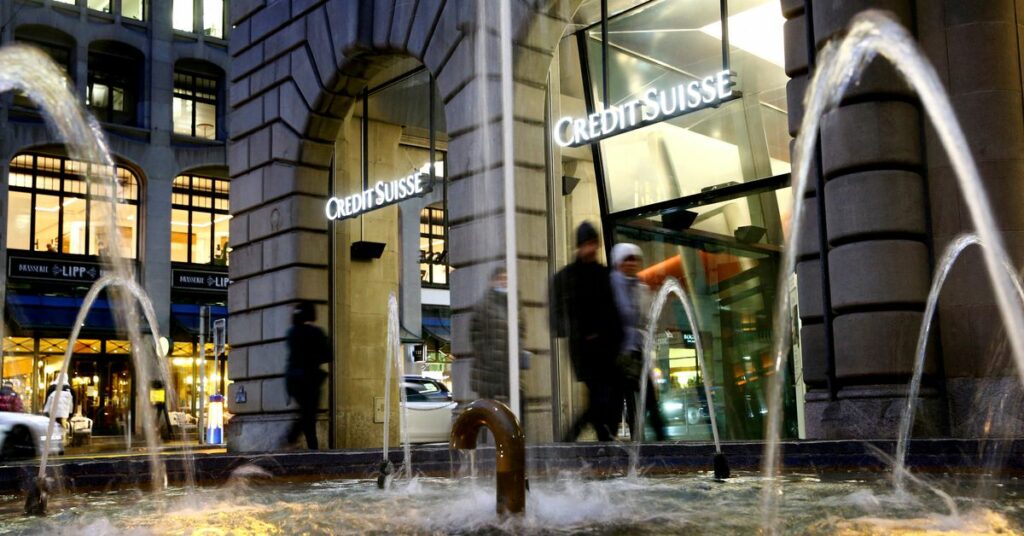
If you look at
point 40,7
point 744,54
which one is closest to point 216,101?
point 40,7

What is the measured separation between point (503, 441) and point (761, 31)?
32.9 ft

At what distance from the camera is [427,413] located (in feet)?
65.7

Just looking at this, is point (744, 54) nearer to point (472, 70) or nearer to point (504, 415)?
point (472, 70)

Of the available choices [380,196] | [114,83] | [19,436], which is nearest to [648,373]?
[380,196]

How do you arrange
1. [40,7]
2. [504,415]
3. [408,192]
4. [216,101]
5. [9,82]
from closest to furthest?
Answer: [504,415] → [9,82] → [408,192] → [40,7] → [216,101]

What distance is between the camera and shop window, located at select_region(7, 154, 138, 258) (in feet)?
108

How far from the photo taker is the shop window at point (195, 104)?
37062mm

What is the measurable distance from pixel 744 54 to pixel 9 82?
856 centimetres

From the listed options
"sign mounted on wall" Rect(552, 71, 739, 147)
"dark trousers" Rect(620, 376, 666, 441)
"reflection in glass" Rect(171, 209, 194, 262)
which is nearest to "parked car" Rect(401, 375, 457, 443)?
"sign mounted on wall" Rect(552, 71, 739, 147)

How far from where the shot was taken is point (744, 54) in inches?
498

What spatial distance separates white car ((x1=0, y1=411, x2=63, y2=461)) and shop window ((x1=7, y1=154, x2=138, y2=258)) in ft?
51.7

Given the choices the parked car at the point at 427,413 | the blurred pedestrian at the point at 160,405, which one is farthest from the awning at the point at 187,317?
the parked car at the point at 427,413

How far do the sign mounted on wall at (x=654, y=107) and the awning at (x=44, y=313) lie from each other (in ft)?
81.3

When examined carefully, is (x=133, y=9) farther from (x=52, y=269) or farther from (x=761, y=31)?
(x=761, y=31)
